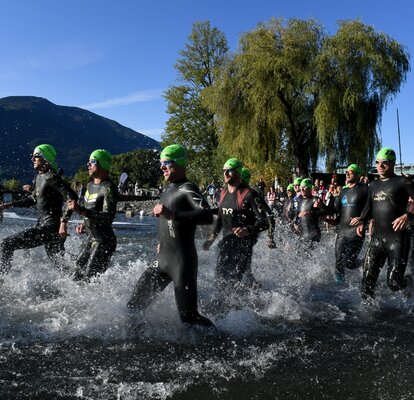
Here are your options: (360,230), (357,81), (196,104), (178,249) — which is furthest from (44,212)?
(196,104)

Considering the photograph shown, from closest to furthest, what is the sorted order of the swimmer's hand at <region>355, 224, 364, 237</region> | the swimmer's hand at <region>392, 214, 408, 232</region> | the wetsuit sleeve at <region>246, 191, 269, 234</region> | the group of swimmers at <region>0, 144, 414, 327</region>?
the group of swimmers at <region>0, 144, 414, 327</region> < the swimmer's hand at <region>392, 214, 408, 232</region> < the wetsuit sleeve at <region>246, 191, 269, 234</region> < the swimmer's hand at <region>355, 224, 364, 237</region>

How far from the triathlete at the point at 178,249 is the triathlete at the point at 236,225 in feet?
5.71

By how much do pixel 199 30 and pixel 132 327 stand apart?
3737 cm

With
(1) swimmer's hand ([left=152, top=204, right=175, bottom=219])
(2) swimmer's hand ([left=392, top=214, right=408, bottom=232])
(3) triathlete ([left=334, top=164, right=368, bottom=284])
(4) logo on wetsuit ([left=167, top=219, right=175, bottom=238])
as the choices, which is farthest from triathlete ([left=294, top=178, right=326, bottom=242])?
(1) swimmer's hand ([left=152, top=204, right=175, bottom=219])

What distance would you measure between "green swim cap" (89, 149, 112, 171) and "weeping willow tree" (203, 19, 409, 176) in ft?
61.1

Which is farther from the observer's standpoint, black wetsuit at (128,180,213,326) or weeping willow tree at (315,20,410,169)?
weeping willow tree at (315,20,410,169)

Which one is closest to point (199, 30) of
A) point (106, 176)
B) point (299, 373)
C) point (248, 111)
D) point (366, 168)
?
point (248, 111)

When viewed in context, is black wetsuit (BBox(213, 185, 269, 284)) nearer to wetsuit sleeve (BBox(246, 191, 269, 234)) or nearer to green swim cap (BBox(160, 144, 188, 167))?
wetsuit sleeve (BBox(246, 191, 269, 234))

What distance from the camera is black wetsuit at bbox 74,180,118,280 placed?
558 centimetres

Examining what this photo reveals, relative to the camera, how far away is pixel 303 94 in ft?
79.2

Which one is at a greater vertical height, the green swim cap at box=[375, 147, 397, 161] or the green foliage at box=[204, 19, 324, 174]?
the green foliage at box=[204, 19, 324, 174]

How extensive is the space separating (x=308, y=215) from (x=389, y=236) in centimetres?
366

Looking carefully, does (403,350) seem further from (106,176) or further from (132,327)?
(106,176)

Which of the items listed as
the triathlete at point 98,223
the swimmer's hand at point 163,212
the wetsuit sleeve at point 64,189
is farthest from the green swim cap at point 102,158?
the swimmer's hand at point 163,212
